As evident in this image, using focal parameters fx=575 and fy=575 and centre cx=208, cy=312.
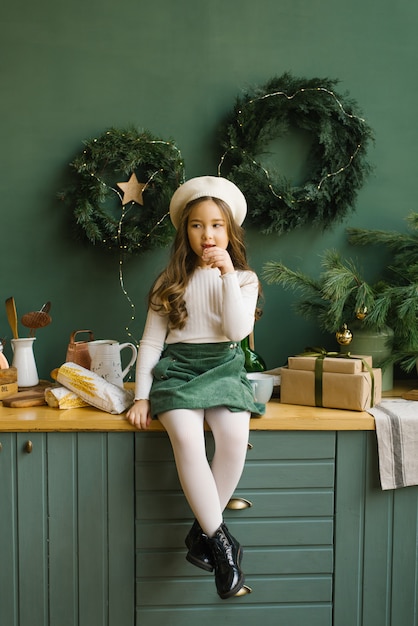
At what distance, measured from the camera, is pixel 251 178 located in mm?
2143

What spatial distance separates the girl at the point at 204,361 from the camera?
5.13 ft

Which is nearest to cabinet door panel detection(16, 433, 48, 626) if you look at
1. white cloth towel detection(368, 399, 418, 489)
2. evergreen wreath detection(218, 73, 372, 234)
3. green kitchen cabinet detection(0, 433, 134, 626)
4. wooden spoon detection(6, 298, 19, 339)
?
green kitchen cabinet detection(0, 433, 134, 626)

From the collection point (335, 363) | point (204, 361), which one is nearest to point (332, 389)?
point (335, 363)

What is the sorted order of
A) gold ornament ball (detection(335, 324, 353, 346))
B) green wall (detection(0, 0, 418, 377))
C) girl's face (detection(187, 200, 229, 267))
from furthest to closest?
green wall (detection(0, 0, 418, 377)) → gold ornament ball (detection(335, 324, 353, 346)) → girl's face (detection(187, 200, 229, 267))

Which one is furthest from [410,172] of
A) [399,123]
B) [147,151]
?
[147,151]

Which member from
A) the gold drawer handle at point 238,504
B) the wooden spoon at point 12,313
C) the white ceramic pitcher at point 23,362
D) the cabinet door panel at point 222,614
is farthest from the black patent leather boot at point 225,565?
the wooden spoon at point 12,313

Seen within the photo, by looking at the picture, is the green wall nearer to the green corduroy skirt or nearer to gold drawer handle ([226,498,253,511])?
the green corduroy skirt

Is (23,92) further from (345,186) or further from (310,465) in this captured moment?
(310,465)

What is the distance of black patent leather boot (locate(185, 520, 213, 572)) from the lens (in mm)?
1558

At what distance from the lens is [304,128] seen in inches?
86.0

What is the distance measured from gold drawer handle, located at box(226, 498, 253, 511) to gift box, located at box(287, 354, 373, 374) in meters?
0.44

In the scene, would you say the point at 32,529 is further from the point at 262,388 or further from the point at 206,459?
the point at 262,388

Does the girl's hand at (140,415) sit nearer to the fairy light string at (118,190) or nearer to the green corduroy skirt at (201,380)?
the green corduroy skirt at (201,380)

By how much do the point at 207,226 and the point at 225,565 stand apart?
0.96 metres
